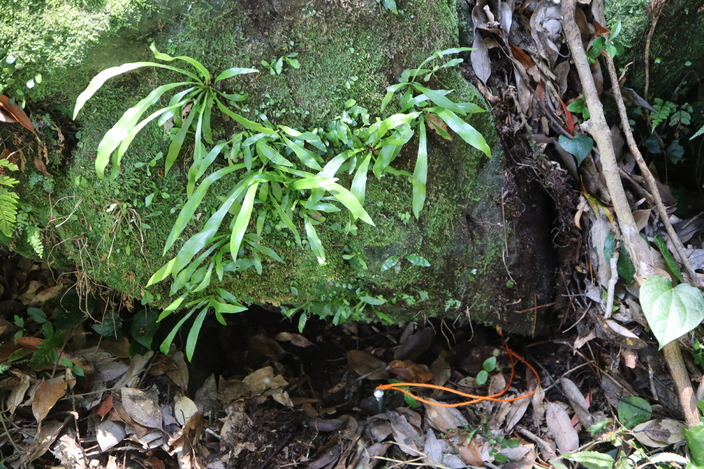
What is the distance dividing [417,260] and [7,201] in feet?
4.62

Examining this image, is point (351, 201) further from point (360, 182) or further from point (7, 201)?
point (7, 201)

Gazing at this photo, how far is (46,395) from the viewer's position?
6.99 feet

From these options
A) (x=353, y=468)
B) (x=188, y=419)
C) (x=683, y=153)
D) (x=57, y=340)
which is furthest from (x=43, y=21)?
(x=683, y=153)

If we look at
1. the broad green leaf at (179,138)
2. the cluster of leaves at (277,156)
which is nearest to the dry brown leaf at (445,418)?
the cluster of leaves at (277,156)

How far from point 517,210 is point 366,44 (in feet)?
2.67

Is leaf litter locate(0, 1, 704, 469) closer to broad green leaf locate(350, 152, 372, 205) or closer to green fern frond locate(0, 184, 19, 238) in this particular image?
broad green leaf locate(350, 152, 372, 205)

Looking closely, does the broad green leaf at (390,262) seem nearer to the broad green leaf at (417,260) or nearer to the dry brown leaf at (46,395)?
the broad green leaf at (417,260)

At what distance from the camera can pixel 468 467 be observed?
1990 mm

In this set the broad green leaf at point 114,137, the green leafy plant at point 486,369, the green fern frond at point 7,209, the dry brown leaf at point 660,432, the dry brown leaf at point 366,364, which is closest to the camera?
the broad green leaf at point 114,137

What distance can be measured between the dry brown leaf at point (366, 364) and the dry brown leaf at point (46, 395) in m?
1.29

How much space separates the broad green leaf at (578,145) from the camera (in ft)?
5.78

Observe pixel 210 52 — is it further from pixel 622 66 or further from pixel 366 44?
pixel 622 66

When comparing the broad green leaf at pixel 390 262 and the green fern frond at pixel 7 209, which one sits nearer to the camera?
the green fern frond at pixel 7 209

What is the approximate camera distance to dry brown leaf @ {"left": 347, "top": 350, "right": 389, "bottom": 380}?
2322mm
